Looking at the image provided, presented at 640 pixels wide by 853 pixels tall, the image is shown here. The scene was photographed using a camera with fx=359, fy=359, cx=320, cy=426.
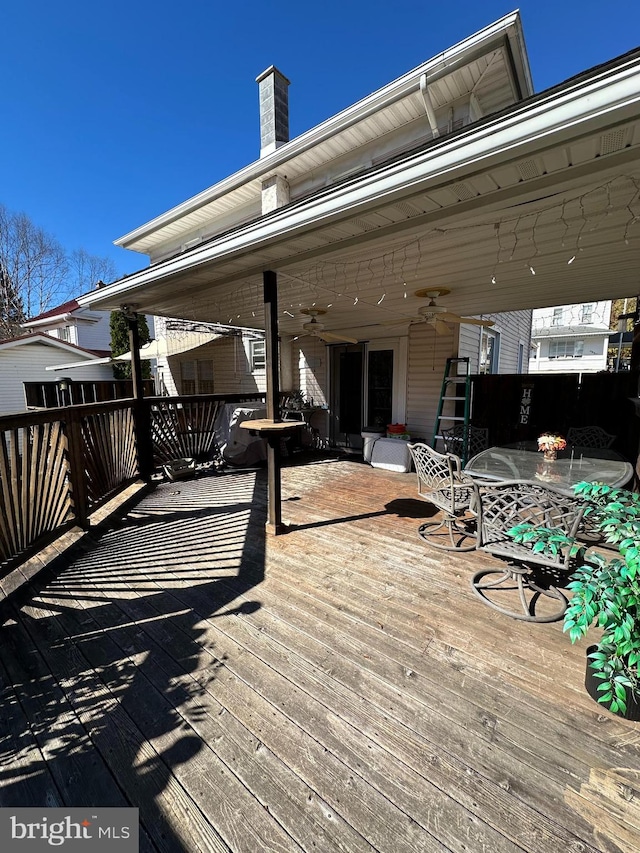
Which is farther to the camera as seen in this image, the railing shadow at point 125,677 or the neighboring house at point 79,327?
the neighboring house at point 79,327

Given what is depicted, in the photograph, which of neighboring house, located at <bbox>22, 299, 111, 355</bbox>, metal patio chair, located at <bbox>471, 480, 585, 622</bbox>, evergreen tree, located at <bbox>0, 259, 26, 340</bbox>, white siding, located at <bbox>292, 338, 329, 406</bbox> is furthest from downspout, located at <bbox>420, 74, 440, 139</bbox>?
evergreen tree, located at <bbox>0, 259, 26, 340</bbox>

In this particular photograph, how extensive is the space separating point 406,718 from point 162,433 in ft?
17.5

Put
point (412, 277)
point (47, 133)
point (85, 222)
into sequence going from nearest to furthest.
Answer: point (412, 277) → point (47, 133) → point (85, 222)

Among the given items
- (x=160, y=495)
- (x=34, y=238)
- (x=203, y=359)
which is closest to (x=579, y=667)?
(x=160, y=495)

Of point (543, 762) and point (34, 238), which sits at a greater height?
point (34, 238)

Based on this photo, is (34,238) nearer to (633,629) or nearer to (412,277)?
(412,277)

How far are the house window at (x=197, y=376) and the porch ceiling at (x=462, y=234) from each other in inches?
183

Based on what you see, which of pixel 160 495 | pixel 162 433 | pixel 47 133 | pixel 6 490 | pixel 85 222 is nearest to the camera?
pixel 6 490

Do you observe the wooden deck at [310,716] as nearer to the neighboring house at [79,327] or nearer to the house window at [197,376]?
the house window at [197,376]

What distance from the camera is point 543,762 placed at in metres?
1.39

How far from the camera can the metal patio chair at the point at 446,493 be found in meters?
2.95

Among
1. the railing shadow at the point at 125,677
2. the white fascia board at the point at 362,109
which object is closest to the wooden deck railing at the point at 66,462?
the railing shadow at the point at 125,677

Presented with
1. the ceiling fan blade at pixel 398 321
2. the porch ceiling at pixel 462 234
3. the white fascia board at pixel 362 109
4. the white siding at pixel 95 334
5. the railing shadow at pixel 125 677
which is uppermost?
the white fascia board at pixel 362 109

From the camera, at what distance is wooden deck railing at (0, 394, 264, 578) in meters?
2.62
